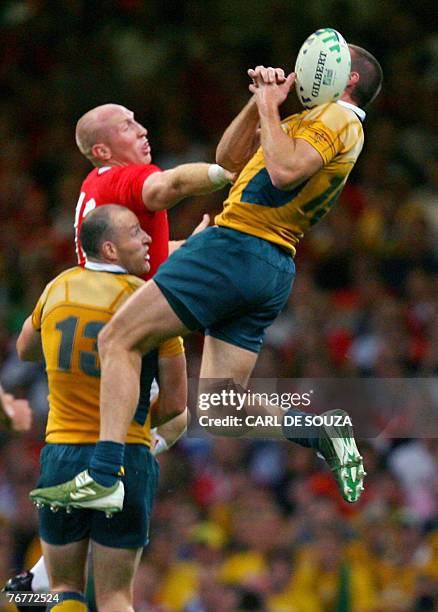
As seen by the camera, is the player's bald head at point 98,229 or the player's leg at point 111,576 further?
the player's bald head at point 98,229

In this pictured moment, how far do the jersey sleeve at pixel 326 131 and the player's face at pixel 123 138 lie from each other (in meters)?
0.93

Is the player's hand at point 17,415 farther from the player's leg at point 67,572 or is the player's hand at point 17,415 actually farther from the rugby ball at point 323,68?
the rugby ball at point 323,68

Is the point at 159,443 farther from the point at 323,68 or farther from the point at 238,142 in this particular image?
the point at 323,68

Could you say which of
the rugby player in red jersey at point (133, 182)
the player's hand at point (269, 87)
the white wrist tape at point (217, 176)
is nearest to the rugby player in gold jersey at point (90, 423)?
the rugby player in red jersey at point (133, 182)

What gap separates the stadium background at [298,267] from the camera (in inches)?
365

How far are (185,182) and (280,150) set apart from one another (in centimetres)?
50

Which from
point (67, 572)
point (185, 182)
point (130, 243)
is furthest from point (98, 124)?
point (67, 572)

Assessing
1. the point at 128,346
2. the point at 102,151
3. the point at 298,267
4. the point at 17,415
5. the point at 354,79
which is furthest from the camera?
the point at 298,267

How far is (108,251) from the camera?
20.5 ft

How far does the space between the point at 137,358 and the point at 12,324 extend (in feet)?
18.3

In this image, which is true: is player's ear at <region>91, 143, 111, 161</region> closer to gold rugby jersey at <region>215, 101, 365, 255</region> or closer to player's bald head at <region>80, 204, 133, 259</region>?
player's bald head at <region>80, 204, 133, 259</region>

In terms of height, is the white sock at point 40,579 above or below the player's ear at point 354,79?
below

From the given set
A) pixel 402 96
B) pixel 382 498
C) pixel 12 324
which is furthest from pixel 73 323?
pixel 402 96

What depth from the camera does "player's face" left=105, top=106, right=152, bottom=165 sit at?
6.87 metres
